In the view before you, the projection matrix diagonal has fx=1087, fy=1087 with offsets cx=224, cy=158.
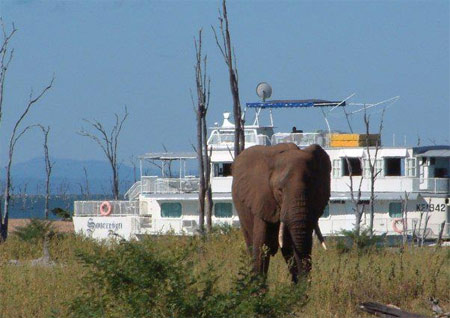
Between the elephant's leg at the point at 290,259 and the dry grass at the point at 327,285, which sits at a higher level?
the elephant's leg at the point at 290,259

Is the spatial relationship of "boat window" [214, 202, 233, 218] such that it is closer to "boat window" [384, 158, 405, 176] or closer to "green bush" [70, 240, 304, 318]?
"boat window" [384, 158, 405, 176]

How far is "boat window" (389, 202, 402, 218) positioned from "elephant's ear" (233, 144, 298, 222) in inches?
1037

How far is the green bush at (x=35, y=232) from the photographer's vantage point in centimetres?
2681

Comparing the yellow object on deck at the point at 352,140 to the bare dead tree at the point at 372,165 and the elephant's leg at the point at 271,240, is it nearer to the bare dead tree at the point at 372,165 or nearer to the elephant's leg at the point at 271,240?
the bare dead tree at the point at 372,165

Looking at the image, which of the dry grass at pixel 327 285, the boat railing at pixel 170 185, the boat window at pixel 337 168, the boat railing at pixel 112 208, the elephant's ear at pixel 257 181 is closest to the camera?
the dry grass at pixel 327 285

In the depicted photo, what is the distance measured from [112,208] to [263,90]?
8.48 metres

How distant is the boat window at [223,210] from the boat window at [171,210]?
1588mm

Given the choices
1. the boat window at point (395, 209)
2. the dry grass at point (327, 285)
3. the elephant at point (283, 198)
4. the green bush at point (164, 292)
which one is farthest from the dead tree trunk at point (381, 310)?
the boat window at point (395, 209)

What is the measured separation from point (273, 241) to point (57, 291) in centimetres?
319

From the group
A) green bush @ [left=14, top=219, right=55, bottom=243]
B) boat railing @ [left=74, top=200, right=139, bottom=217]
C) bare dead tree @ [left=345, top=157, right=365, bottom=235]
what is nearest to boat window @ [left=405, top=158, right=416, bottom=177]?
bare dead tree @ [left=345, top=157, right=365, bottom=235]

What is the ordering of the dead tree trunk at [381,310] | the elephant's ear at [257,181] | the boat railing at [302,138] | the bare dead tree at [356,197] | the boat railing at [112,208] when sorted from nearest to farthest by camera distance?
the dead tree trunk at [381,310] < the elephant's ear at [257,181] < the bare dead tree at [356,197] < the boat railing at [302,138] < the boat railing at [112,208]

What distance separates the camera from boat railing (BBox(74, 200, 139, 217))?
44969mm

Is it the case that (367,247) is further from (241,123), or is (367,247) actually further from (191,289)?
(241,123)

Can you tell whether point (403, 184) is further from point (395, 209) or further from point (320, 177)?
point (320, 177)
